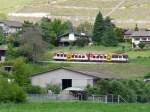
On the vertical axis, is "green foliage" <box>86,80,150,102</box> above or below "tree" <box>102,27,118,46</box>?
below

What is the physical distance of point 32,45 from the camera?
54.8 m

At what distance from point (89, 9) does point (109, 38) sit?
3189 centimetres

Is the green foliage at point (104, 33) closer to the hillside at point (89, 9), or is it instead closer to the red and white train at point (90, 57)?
the red and white train at point (90, 57)

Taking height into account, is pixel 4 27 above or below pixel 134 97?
above

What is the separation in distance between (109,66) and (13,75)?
15898 mm

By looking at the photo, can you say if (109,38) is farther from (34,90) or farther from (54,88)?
(34,90)

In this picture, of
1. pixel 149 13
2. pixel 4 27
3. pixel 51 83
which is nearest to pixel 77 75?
pixel 51 83

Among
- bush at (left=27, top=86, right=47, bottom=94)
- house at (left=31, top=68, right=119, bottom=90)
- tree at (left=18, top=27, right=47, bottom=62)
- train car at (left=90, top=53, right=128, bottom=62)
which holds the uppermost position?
tree at (left=18, top=27, right=47, bottom=62)

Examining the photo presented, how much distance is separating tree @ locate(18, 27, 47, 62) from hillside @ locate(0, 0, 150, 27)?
26894 millimetres

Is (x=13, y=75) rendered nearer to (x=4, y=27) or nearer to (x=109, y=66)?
(x=109, y=66)

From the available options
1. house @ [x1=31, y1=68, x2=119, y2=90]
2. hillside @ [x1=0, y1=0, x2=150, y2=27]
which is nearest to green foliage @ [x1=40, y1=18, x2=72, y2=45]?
hillside @ [x1=0, y1=0, x2=150, y2=27]

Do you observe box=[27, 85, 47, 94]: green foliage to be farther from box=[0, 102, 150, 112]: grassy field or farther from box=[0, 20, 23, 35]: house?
box=[0, 20, 23, 35]: house

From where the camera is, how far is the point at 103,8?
92938 mm

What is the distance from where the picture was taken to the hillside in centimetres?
8712
